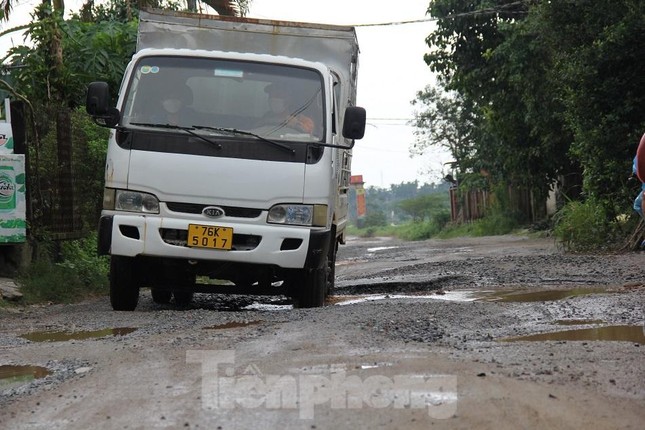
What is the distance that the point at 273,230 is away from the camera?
7855 mm

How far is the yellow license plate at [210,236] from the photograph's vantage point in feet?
25.6

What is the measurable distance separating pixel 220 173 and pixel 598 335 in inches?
134

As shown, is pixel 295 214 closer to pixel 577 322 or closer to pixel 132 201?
pixel 132 201

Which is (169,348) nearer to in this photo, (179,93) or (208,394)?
(208,394)

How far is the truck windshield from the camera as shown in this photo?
8.14 m

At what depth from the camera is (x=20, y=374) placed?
532cm

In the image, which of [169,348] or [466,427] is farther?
[169,348]

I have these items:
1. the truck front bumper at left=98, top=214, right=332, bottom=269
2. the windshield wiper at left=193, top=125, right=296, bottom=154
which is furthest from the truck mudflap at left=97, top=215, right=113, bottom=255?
the windshield wiper at left=193, top=125, right=296, bottom=154

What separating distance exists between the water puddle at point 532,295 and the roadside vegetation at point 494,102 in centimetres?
474

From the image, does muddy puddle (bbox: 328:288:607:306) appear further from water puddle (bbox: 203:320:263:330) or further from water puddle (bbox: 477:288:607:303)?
water puddle (bbox: 203:320:263:330)

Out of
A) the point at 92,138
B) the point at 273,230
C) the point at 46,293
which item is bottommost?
the point at 46,293

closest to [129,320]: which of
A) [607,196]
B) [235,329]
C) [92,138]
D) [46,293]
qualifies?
[235,329]

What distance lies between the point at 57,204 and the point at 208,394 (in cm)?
777

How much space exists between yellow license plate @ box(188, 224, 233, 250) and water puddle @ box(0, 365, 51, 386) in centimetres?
244
